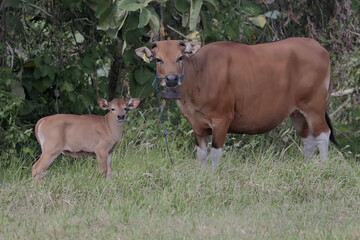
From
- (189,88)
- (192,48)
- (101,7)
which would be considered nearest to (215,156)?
(189,88)

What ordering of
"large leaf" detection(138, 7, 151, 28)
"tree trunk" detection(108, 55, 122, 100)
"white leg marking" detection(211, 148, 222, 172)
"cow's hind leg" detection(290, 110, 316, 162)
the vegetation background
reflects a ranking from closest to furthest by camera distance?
the vegetation background < "large leaf" detection(138, 7, 151, 28) < "white leg marking" detection(211, 148, 222, 172) < "cow's hind leg" detection(290, 110, 316, 162) < "tree trunk" detection(108, 55, 122, 100)

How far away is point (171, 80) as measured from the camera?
654 centimetres

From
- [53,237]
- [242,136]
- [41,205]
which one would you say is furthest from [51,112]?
[53,237]

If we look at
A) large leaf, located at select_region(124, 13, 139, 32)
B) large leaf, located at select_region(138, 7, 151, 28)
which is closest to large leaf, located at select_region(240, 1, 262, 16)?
large leaf, located at select_region(124, 13, 139, 32)

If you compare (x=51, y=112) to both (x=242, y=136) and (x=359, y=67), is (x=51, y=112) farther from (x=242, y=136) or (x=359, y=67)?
(x=359, y=67)

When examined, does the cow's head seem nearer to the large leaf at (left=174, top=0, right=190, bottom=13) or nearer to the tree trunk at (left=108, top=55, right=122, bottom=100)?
the large leaf at (left=174, top=0, right=190, bottom=13)

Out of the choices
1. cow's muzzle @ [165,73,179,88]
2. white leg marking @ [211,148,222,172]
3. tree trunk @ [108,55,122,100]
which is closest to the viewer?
cow's muzzle @ [165,73,179,88]

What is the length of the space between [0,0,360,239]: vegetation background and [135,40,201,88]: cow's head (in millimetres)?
196

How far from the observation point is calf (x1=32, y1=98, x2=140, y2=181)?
6762 mm

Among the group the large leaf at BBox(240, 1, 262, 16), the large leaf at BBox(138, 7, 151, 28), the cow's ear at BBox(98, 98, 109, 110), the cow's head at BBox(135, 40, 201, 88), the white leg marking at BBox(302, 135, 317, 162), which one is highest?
the large leaf at BBox(138, 7, 151, 28)

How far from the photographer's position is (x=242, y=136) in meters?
9.05

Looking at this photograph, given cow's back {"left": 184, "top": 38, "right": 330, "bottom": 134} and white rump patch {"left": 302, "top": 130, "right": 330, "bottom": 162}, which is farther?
white rump patch {"left": 302, "top": 130, "right": 330, "bottom": 162}

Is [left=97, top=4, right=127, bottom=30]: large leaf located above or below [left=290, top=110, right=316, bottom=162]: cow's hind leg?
above

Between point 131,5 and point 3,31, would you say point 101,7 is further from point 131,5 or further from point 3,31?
point 3,31
